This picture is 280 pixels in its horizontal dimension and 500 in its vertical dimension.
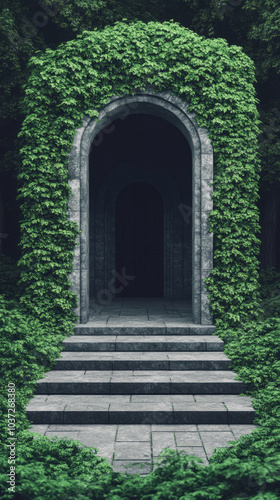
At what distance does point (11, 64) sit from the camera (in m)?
10.7

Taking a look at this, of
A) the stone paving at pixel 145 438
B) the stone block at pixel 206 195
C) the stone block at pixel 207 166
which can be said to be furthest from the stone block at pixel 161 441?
the stone block at pixel 207 166

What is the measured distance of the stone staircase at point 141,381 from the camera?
567cm


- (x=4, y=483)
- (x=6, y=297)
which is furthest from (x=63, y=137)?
(x=4, y=483)

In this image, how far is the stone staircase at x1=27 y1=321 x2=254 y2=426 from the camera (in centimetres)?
567

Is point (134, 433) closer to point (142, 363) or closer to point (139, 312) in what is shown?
point (142, 363)

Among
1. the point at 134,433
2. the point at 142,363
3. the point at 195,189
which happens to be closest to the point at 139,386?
the point at 142,363

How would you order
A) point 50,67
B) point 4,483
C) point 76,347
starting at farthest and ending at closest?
point 50,67
point 76,347
point 4,483

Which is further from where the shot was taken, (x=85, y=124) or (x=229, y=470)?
(x=85, y=124)

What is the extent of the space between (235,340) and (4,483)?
5075 mm

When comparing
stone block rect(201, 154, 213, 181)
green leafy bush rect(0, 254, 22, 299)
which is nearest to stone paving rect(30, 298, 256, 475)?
green leafy bush rect(0, 254, 22, 299)

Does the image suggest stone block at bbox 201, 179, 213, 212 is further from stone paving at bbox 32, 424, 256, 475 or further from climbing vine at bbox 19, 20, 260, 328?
stone paving at bbox 32, 424, 256, 475

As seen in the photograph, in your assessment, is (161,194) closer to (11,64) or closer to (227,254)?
(227,254)

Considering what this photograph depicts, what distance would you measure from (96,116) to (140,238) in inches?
170

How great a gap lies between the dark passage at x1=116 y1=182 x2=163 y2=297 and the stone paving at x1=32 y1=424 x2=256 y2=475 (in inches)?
265
